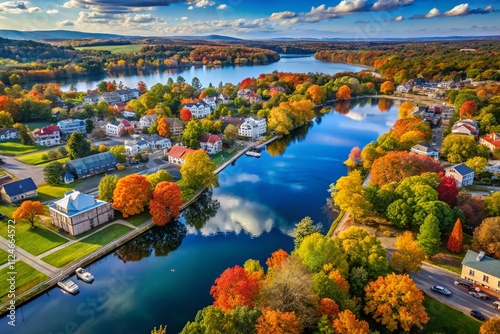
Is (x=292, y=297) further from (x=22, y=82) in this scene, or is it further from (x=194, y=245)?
(x=22, y=82)

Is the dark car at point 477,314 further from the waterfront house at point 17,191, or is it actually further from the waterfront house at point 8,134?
the waterfront house at point 8,134

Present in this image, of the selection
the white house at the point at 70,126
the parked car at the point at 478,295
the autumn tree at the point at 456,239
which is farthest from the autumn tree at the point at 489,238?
the white house at the point at 70,126

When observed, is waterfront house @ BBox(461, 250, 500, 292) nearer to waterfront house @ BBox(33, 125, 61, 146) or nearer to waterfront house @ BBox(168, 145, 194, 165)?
waterfront house @ BBox(168, 145, 194, 165)

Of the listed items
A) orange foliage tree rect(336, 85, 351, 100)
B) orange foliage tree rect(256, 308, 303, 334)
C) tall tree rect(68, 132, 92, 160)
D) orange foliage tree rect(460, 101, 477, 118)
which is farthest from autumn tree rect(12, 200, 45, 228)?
orange foliage tree rect(336, 85, 351, 100)

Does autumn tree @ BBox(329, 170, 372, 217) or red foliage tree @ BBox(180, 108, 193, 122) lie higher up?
red foliage tree @ BBox(180, 108, 193, 122)

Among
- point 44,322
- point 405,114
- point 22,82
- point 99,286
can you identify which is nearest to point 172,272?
point 99,286
